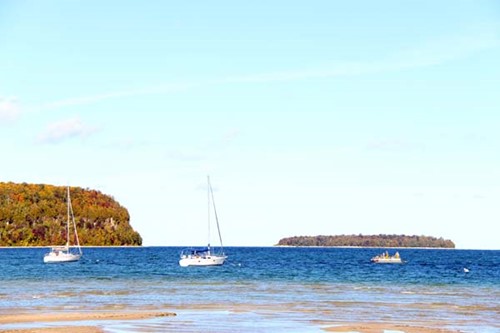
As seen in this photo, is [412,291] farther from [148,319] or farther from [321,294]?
[148,319]

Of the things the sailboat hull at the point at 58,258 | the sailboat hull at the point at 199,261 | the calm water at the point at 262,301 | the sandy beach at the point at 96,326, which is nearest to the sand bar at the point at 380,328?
the sandy beach at the point at 96,326

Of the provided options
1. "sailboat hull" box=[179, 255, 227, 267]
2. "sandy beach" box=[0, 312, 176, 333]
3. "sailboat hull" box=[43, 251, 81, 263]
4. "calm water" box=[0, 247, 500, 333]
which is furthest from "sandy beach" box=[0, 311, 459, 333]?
"sailboat hull" box=[43, 251, 81, 263]

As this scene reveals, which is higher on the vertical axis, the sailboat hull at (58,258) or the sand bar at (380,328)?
the sailboat hull at (58,258)

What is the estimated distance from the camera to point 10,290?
61.5 metres

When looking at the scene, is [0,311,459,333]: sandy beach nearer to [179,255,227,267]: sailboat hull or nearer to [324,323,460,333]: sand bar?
[324,323,460,333]: sand bar

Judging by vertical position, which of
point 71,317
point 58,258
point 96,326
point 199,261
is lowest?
point 96,326

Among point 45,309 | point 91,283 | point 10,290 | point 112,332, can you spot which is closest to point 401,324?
point 112,332

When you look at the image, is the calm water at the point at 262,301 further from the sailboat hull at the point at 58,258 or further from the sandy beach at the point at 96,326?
the sailboat hull at the point at 58,258

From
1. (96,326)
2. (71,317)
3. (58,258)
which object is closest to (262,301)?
(71,317)

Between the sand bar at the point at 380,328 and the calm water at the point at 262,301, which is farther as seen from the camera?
the calm water at the point at 262,301

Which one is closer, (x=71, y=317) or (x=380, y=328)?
(x=380, y=328)

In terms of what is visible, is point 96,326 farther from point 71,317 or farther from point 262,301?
point 262,301

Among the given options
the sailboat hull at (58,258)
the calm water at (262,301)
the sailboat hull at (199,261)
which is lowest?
the calm water at (262,301)

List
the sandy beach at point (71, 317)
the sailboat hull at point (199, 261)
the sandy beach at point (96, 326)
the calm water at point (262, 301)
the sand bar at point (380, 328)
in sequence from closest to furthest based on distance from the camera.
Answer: the sandy beach at point (96, 326) < the sandy beach at point (71, 317) < the sand bar at point (380, 328) < the calm water at point (262, 301) < the sailboat hull at point (199, 261)
